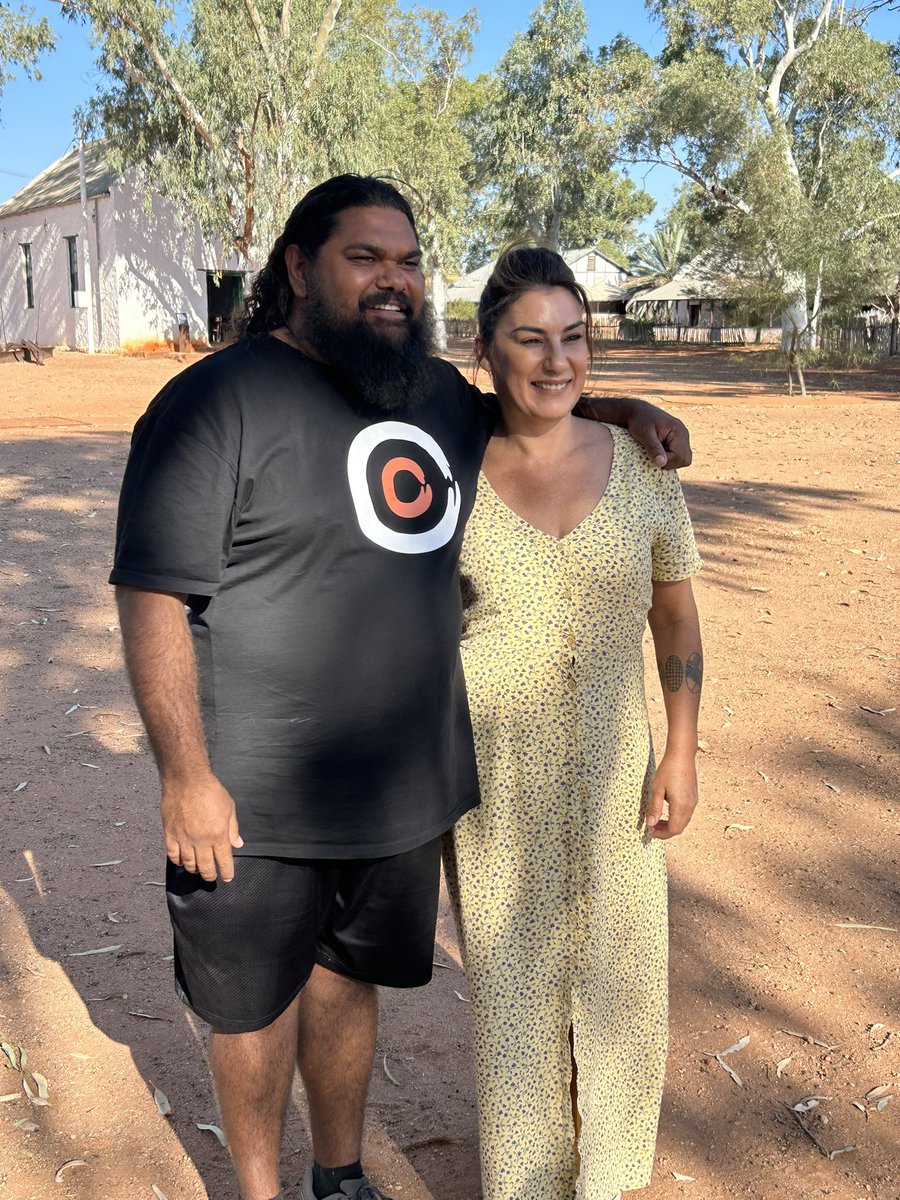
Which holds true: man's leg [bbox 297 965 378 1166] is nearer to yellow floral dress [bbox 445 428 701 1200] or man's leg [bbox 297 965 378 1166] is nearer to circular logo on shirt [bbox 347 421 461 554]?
yellow floral dress [bbox 445 428 701 1200]

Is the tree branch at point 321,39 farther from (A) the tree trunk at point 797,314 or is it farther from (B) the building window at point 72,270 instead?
(A) the tree trunk at point 797,314

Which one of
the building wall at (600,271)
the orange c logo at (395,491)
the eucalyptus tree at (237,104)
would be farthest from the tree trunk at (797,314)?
the building wall at (600,271)

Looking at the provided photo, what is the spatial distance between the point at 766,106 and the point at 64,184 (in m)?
20.2

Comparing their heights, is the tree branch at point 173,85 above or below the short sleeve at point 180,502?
above

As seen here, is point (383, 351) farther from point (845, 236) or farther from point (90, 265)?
point (90, 265)

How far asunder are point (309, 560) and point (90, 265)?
101 ft

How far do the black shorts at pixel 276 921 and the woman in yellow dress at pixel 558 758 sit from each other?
0.15 m

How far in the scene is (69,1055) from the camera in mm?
3170

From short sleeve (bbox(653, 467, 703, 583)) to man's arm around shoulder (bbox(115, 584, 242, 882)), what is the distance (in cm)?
101

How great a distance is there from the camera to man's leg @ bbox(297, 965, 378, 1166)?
252 cm

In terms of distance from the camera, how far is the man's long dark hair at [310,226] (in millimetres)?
2355

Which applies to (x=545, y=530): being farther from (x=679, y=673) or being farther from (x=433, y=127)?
(x=433, y=127)

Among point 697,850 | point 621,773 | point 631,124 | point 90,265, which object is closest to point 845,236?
point 631,124

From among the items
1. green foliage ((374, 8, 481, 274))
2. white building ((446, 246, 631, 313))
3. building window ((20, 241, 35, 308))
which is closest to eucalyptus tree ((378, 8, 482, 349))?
green foliage ((374, 8, 481, 274))
